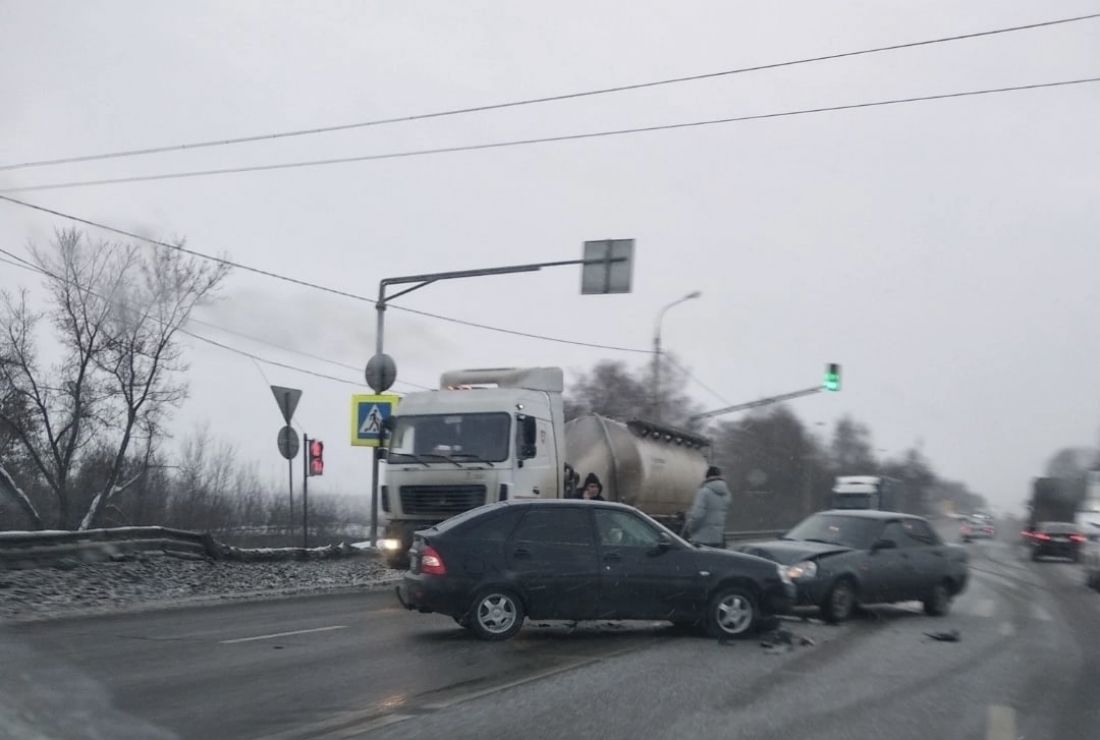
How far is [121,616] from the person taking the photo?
44.4ft

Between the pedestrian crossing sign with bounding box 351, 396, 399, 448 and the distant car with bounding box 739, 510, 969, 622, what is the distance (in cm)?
775

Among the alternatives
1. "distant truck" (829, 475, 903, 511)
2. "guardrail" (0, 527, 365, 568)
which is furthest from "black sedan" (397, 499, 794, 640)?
"distant truck" (829, 475, 903, 511)

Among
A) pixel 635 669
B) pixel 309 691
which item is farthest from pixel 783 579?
pixel 309 691

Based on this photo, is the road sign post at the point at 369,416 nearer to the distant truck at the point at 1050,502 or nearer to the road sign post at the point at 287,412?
the road sign post at the point at 287,412

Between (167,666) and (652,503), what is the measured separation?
13723 mm

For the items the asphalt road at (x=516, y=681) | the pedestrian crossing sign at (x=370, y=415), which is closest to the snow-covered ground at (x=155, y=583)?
the asphalt road at (x=516, y=681)

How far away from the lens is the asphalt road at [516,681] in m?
7.51

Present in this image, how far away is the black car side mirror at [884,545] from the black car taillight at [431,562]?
7156 millimetres

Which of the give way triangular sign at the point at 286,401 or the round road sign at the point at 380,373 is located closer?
the give way triangular sign at the point at 286,401

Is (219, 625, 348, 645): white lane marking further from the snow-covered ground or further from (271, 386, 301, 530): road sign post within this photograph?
(271, 386, 301, 530): road sign post

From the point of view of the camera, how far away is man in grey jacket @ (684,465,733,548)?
16.2m

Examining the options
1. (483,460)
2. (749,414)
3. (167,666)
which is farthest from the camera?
(749,414)

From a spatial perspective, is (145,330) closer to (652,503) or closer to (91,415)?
(91,415)

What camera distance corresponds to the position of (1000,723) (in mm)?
8281
